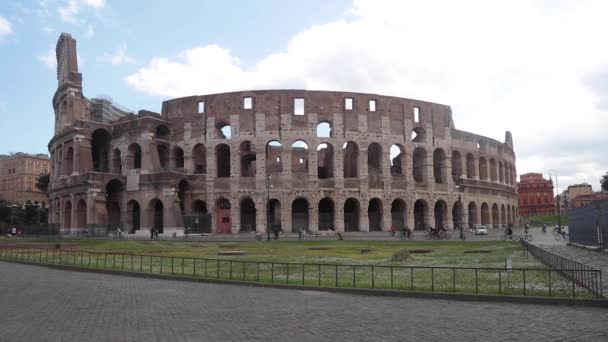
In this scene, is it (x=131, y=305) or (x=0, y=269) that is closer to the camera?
(x=131, y=305)

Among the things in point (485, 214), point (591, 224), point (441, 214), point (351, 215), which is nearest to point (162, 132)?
point (351, 215)

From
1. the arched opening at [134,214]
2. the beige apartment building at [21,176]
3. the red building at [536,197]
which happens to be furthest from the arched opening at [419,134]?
the beige apartment building at [21,176]

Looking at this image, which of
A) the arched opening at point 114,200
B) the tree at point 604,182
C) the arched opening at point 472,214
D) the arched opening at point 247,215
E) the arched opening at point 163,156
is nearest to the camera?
the arched opening at point 247,215

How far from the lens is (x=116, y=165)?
5294cm

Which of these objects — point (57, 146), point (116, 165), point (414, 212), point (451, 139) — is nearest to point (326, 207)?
point (414, 212)

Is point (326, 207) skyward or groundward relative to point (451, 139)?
groundward

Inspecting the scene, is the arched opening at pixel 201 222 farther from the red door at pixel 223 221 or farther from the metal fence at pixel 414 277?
the metal fence at pixel 414 277

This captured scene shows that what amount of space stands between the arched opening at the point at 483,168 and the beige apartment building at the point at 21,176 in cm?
9515

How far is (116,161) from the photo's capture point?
52625 millimetres

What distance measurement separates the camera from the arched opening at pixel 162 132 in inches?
1980

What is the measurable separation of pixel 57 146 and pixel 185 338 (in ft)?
177

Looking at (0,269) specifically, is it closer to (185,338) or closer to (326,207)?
(185,338)

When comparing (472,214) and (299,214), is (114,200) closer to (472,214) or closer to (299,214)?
(299,214)

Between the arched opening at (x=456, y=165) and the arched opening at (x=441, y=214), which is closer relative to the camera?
the arched opening at (x=441, y=214)
